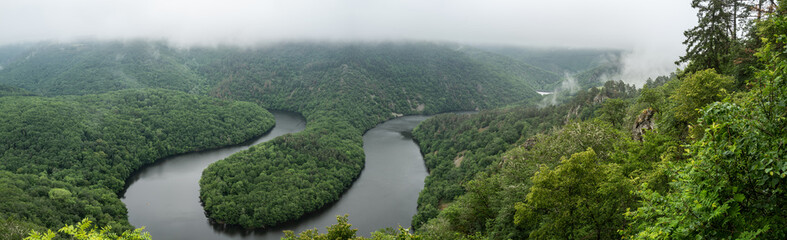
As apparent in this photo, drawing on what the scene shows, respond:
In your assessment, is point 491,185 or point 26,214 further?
point 26,214

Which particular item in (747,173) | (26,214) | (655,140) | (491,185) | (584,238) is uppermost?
(747,173)

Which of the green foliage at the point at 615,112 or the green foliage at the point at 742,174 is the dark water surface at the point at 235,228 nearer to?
the green foliage at the point at 615,112

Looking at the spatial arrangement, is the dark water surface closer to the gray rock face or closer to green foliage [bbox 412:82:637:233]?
green foliage [bbox 412:82:637:233]

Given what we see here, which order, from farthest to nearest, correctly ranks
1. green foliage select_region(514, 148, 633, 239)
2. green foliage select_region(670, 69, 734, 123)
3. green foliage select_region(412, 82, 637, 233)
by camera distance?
green foliage select_region(412, 82, 637, 233), green foliage select_region(670, 69, 734, 123), green foliage select_region(514, 148, 633, 239)

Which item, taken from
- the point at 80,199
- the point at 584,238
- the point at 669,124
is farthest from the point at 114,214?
the point at 669,124

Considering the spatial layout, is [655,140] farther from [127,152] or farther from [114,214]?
[127,152]

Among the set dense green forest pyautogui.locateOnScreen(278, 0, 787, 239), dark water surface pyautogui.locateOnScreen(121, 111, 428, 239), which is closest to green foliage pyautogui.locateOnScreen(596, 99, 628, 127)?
dense green forest pyautogui.locateOnScreen(278, 0, 787, 239)

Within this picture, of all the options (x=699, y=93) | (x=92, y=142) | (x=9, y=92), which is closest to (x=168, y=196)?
(x=92, y=142)

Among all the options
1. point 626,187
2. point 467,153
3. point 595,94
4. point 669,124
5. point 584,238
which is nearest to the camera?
point 626,187
